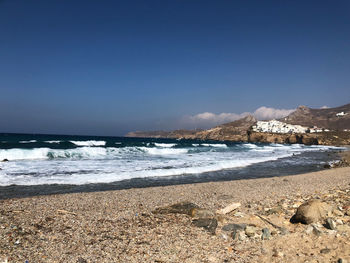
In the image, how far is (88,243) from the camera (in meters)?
4.79

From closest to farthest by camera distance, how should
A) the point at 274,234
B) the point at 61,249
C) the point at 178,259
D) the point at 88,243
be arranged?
the point at 178,259 < the point at 61,249 < the point at 88,243 < the point at 274,234

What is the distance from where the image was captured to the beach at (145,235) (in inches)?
166

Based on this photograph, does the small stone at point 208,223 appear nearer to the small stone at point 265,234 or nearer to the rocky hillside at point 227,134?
the small stone at point 265,234

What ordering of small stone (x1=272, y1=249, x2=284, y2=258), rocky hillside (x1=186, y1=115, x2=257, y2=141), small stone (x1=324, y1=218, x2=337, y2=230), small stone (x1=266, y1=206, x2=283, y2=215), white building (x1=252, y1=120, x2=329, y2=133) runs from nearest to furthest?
small stone (x1=272, y1=249, x2=284, y2=258) < small stone (x1=324, y1=218, x2=337, y2=230) < small stone (x1=266, y1=206, x2=283, y2=215) < white building (x1=252, y1=120, x2=329, y2=133) < rocky hillside (x1=186, y1=115, x2=257, y2=141)

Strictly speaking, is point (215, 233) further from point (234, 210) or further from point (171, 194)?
point (171, 194)

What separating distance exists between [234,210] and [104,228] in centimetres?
374

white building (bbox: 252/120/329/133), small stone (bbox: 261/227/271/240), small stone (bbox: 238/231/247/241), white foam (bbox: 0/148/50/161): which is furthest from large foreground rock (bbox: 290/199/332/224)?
white building (bbox: 252/120/329/133)

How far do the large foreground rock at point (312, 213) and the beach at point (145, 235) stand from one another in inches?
7.2

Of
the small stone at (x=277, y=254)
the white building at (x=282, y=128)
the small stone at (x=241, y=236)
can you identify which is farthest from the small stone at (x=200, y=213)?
the white building at (x=282, y=128)

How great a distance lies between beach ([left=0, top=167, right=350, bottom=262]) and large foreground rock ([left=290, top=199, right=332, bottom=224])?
0.18 metres

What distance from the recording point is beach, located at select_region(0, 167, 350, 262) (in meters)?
4.21

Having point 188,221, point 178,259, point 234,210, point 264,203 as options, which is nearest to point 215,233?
point 188,221

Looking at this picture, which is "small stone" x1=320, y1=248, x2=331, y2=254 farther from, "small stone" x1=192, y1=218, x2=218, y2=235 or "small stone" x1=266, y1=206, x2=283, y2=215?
"small stone" x1=266, y1=206, x2=283, y2=215

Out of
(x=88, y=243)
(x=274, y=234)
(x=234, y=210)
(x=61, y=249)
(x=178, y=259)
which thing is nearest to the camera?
(x=178, y=259)
